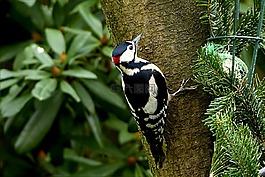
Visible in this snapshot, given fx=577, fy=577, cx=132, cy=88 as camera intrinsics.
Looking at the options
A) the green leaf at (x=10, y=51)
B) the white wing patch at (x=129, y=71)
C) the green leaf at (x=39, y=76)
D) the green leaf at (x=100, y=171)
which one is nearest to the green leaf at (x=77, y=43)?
the green leaf at (x=39, y=76)

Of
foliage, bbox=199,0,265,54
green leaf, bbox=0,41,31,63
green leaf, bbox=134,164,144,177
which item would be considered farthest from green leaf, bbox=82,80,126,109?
foliage, bbox=199,0,265,54

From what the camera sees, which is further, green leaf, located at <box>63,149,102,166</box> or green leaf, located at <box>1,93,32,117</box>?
green leaf, located at <box>63,149,102,166</box>

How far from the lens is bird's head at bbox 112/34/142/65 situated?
1.24 metres

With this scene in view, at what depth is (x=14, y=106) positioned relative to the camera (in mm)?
2049

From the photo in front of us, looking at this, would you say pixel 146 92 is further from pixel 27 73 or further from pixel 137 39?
pixel 27 73

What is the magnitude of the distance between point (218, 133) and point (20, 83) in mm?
1219

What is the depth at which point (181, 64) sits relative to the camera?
50.6 inches

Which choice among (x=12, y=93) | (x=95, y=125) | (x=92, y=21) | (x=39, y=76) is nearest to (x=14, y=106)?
(x=12, y=93)

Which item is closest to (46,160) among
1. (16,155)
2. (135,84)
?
(16,155)

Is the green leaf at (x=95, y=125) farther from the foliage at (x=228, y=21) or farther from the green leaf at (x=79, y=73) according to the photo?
the foliage at (x=228, y=21)

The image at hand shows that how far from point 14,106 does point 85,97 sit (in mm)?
254

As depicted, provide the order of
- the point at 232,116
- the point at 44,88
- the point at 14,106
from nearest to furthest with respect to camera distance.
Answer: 1. the point at 232,116
2. the point at 44,88
3. the point at 14,106

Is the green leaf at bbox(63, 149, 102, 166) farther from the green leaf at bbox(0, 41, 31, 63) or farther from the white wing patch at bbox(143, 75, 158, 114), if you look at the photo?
the white wing patch at bbox(143, 75, 158, 114)

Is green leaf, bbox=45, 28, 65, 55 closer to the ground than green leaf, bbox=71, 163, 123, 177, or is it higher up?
higher up
